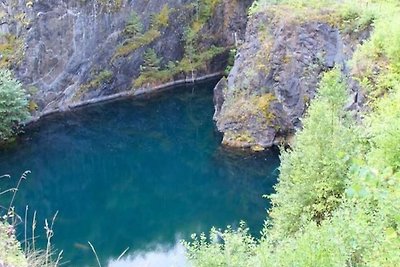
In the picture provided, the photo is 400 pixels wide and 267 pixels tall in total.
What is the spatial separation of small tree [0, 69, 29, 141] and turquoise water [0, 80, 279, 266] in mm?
1249

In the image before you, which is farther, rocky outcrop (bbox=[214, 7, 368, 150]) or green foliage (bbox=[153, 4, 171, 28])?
green foliage (bbox=[153, 4, 171, 28])

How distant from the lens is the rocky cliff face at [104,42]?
39719 mm

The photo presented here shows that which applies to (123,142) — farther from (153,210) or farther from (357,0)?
(357,0)

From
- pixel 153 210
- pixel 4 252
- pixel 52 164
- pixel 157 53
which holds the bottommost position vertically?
pixel 153 210

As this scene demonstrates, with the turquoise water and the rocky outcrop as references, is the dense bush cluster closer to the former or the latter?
the rocky outcrop

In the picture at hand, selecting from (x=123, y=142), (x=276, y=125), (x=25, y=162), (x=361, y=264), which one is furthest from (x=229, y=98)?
(x=361, y=264)

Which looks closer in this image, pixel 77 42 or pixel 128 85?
pixel 77 42

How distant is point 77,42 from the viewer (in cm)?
4200

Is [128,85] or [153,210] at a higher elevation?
[128,85]

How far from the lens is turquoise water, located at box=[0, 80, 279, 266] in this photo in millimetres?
25688

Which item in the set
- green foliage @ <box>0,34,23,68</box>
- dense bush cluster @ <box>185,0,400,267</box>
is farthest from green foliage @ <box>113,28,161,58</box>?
dense bush cluster @ <box>185,0,400,267</box>

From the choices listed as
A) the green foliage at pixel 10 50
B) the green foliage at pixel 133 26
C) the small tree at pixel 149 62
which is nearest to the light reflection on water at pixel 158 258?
the green foliage at pixel 10 50

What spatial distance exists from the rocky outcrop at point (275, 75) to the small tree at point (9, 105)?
12.6m

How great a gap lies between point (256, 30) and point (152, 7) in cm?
1357
